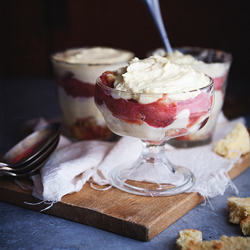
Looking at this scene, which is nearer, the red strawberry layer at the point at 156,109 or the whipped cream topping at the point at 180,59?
the red strawberry layer at the point at 156,109

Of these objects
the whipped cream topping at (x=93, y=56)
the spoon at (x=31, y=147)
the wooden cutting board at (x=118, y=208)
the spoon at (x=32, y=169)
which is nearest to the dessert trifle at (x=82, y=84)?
the whipped cream topping at (x=93, y=56)

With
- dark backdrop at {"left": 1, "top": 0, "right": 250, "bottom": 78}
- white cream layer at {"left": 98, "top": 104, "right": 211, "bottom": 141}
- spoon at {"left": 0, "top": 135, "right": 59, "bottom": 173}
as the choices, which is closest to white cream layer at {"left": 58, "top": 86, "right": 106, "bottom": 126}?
spoon at {"left": 0, "top": 135, "right": 59, "bottom": 173}

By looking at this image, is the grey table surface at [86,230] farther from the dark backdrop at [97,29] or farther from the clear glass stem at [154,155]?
the dark backdrop at [97,29]

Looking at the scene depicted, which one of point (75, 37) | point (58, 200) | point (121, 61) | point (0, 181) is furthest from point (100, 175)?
point (75, 37)

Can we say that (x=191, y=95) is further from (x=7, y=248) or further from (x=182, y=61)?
(x=7, y=248)

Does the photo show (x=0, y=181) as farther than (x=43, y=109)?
No
